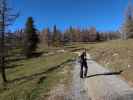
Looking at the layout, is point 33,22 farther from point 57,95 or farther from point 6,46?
point 57,95

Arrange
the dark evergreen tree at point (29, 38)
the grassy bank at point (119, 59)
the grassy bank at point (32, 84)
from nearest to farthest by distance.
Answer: the grassy bank at point (32, 84), the grassy bank at point (119, 59), the dark evergreen tree at point (29, 38)

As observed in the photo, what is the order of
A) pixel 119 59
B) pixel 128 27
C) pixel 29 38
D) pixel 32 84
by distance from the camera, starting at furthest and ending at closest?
pixel 128 27
pixel 29 38
pixel 119 59
pixel 32 84

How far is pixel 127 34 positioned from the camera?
223ft

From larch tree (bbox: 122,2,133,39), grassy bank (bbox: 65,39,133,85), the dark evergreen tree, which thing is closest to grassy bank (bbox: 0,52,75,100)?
grassy bank (bbox: 65,39,133,85)

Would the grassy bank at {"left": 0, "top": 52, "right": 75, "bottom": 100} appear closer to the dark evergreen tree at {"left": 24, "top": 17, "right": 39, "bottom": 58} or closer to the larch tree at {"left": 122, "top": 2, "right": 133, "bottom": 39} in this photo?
the dark evergreen tree at {"left": 24, "top": 17, "right": 39, "bottom": 58}

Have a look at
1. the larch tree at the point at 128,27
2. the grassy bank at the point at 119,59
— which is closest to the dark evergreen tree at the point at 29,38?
the grassy bank at the point at 119,59

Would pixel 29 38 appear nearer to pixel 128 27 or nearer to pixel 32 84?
pixel 128 27

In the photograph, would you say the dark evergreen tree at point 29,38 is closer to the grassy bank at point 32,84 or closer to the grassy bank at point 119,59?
the grassy bank at point 119,59

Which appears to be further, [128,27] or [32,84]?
[128,27]

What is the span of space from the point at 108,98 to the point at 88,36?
126m

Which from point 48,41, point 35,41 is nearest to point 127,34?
point 35,41

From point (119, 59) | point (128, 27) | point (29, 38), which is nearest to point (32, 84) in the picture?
point (119, 59)

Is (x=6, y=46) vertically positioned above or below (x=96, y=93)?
above

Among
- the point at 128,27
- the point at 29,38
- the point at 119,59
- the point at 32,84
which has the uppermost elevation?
the point at 128,27
